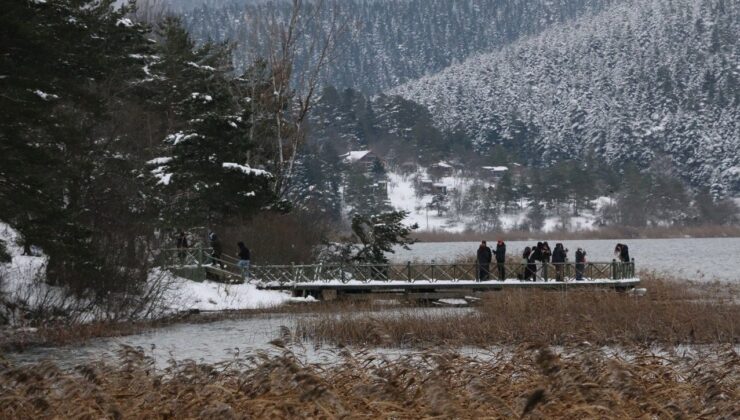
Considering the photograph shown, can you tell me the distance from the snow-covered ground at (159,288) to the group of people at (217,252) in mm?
846

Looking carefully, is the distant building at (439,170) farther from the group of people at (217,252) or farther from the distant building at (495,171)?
the group of people at (217,252)

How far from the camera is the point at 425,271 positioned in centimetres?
3819

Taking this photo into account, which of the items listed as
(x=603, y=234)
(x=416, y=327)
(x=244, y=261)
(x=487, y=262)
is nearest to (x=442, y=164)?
(x=603, y=234)

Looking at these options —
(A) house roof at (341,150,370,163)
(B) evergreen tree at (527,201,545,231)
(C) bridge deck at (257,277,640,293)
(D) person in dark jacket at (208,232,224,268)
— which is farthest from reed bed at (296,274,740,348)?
(A) house roof at (341,150,370,163)

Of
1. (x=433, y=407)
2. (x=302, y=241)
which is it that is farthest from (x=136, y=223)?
(x=433, y=407)

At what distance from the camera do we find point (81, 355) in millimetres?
23094

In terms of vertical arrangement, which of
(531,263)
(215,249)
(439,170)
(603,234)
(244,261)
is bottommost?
(531,263)

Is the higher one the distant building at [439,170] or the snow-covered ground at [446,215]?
the distant building at [439,170]

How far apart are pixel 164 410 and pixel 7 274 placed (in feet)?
64.2

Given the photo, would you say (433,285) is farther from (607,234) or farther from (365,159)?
(365,159)

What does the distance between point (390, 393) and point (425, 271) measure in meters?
26.3

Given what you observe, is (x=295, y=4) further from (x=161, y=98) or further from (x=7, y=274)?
(x=7, y=274)

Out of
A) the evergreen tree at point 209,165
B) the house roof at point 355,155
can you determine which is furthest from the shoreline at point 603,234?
the evergreen tree at point 209,165

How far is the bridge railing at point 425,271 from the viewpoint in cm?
3678
